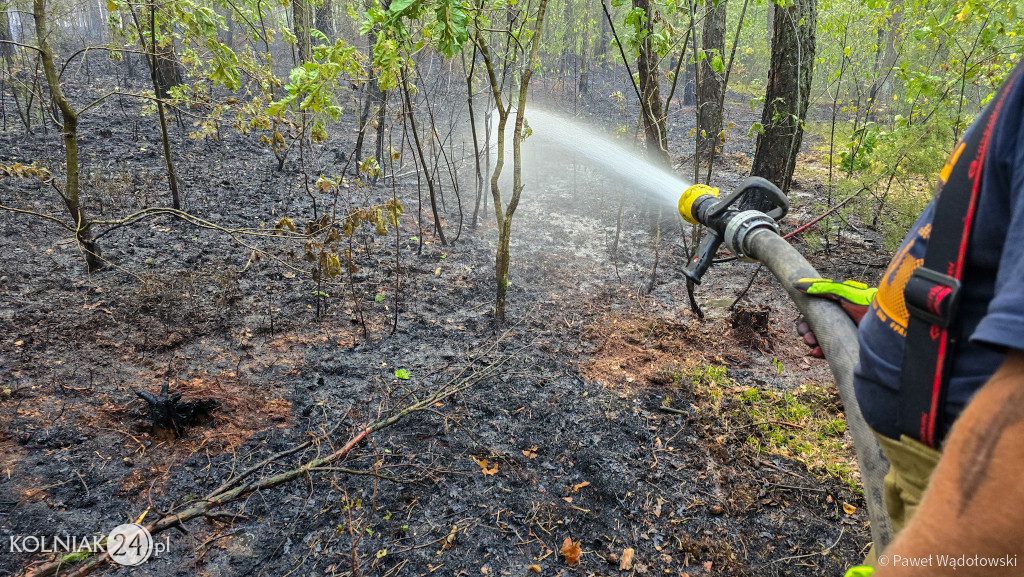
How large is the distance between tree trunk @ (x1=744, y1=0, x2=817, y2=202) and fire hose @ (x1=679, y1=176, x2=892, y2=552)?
3.72 metres

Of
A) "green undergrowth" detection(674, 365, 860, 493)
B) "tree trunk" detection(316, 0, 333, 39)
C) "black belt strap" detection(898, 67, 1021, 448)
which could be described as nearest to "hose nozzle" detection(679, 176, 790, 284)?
"black belt strap" detection(898, 67, 1021, 448)

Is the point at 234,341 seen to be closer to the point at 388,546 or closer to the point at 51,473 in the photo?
the point at 51,473

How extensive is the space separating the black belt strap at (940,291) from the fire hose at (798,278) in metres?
0.28

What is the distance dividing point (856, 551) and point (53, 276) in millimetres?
6876

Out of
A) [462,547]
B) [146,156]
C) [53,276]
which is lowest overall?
[462,547]

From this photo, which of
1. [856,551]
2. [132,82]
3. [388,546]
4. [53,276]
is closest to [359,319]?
[388,546]

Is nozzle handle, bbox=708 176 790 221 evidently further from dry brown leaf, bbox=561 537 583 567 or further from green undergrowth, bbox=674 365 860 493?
green undergrowth, bbox=674 365 860 493

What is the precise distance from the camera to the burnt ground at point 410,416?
255 cm

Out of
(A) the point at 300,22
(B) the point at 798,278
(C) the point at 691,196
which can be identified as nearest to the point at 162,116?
(A) the point at 300,22

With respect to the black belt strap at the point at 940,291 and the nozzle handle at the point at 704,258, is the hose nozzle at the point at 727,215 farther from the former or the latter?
the black belt strap at the point at 940,291

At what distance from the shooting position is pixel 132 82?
14.6 m

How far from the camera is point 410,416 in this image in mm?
3428

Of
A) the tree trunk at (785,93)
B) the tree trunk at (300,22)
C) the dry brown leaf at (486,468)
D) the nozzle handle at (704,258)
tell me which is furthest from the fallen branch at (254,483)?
the tree trunk at (300,22)

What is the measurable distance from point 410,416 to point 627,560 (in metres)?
1.67
